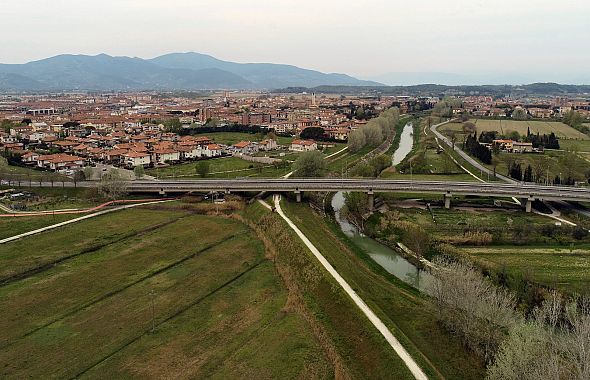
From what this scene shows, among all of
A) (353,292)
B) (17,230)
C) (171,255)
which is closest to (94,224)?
(17,230)

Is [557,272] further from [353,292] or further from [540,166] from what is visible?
[540,166]

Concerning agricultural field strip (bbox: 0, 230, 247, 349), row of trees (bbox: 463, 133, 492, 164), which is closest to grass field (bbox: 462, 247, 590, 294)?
agricultural field strip (bbox: 0, 230, 247, 349)

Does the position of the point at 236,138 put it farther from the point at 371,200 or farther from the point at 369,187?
the point at 371,200

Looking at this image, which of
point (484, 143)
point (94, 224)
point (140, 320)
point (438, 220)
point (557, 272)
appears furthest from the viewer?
point (484, 143)

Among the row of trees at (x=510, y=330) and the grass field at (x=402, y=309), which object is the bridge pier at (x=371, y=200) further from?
the row of trees at (x=510, y=330)

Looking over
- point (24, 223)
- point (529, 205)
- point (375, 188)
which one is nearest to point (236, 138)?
point (375, 188)

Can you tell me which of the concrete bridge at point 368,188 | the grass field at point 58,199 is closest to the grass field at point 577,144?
the concrete bridge at point 368,188
